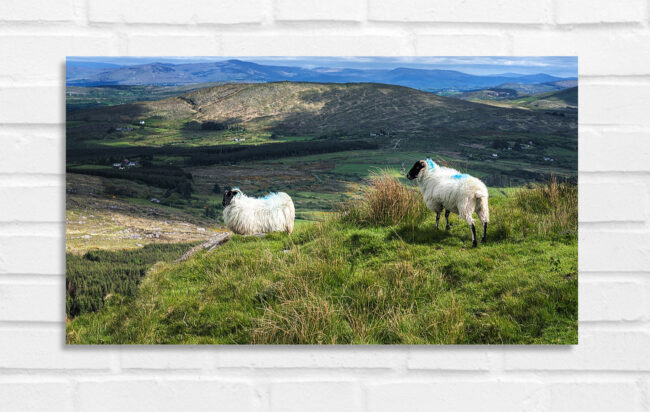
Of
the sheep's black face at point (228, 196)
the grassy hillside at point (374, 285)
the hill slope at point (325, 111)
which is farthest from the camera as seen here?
the hill slope at point (325, 111)

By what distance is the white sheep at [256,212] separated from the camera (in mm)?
2791

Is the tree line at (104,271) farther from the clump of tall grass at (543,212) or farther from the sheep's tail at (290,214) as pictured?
the clump of tall grass at (543,212)

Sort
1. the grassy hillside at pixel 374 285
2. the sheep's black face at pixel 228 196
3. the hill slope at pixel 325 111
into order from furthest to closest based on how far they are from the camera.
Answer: the hill slope at pixel 325 111 → the sheep's black face at pixel 228 196 → the grassy hillside at pixel 374 285

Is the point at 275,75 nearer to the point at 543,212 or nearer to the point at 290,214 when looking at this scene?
the point at 290,214

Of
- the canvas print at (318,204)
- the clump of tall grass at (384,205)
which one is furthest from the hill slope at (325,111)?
the clump of tall grass at (384,205)

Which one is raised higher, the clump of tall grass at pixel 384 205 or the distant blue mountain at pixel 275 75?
the distant blue mountain at pixel 275 75

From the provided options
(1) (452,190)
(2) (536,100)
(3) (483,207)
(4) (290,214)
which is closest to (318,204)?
(4) (290,214)

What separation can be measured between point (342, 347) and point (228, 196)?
1133 millimetres

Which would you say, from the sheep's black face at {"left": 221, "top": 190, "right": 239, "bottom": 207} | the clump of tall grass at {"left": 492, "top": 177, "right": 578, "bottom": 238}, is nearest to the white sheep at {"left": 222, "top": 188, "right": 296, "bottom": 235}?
the sheep's black face at {"left": 221, "top": 190, "right": 239, "bottom": 207}

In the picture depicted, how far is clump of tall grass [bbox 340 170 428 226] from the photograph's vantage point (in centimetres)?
285

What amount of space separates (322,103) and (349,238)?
2.93 ft

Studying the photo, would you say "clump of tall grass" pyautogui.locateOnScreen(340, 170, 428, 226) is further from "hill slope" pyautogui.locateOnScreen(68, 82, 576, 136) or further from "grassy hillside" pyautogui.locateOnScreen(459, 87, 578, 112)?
"grassy hillside" pyautogui.locateOnScreen(459, 87, 578, 112)
